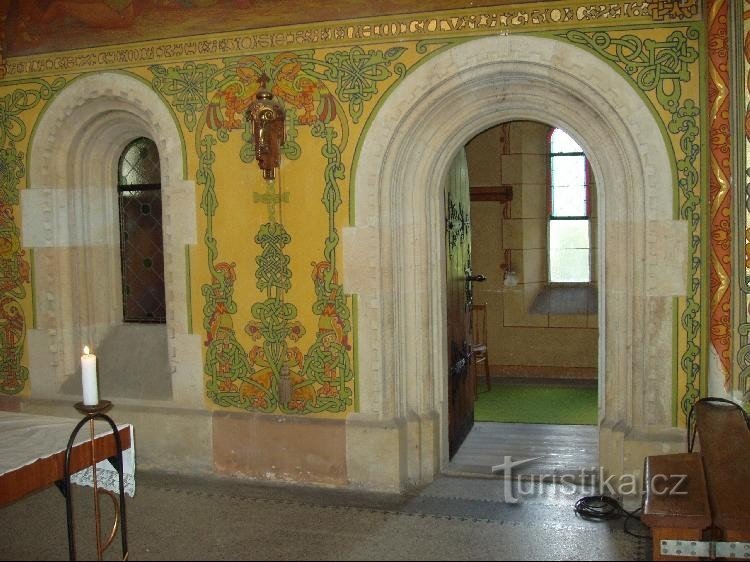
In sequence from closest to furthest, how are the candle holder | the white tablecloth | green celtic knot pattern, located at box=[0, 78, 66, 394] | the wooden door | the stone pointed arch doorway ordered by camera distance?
the candle holder
the white tablecloth
the stone pointed arch doorway
the wooden door
green celtic knot pattern, located at box=[0, 78, 66, 394]

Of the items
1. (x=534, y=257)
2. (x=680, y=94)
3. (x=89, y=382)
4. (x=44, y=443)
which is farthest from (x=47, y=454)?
(x=534, y=257)

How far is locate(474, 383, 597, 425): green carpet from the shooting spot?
695 cm

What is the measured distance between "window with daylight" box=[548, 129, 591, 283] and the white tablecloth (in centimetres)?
587

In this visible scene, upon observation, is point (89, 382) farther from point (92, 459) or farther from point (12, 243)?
point (12, 243)

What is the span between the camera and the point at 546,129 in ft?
28.1

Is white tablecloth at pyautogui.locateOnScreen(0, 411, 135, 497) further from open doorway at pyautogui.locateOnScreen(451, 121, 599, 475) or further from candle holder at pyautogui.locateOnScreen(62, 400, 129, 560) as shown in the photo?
open doorway at pyautogui.locateOnScreen(451, 121, 599, 475)

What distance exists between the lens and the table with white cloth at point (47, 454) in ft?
10.8

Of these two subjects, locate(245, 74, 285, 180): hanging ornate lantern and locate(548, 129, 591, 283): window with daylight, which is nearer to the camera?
locate(245, 74, 285, 180): hanging ornate lantern

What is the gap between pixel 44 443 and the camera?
142 inches

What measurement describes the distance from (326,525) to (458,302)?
2083 mm

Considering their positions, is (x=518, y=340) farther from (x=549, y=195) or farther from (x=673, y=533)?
(x=673, y=533)

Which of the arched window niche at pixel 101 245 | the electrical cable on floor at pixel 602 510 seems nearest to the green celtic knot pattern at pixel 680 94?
the electrical cable on floor at pixel 602 510

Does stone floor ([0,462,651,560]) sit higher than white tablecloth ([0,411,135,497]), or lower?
lower

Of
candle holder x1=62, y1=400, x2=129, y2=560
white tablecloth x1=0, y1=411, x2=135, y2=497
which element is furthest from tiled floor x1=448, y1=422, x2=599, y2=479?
candle holder x1=62, y1=400, x2=129, y2=560
